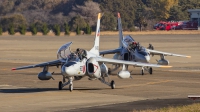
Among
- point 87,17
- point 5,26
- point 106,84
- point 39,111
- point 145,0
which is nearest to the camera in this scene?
point 39,111

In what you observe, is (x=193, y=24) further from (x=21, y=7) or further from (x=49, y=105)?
(x=49, y=105)

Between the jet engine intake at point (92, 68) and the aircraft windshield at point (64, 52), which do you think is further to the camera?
the aircraft windshield at point (64, 52)

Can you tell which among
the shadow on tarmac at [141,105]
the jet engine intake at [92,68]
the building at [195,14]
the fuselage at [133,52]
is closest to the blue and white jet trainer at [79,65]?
the jet engine intake at [92,68]

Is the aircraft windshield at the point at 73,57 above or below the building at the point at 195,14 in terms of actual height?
above

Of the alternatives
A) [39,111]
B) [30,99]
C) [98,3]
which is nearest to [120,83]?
[30,99]

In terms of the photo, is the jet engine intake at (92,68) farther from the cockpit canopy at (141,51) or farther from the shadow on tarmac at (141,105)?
the cockpit canopy at (141,51)

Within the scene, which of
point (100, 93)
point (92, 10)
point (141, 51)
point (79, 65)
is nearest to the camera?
point (79, 65)

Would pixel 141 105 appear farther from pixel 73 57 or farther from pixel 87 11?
pixel 87 11

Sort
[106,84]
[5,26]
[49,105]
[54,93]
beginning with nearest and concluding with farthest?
1. [49,105]
2. [54,93]
3. [106,84]
4. [5,26]

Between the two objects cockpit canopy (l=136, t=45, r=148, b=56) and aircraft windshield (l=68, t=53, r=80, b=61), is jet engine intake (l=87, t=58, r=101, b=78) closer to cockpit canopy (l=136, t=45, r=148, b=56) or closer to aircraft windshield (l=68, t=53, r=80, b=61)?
aircraft windshield (l=68, t=53, r=80, b=61)

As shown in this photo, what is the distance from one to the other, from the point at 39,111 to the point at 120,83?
1145 centimetres

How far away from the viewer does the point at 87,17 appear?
15162 centimetres

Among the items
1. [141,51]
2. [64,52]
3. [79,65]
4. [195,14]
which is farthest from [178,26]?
[79,65]

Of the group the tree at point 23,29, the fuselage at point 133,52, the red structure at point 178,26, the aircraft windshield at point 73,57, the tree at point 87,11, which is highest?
the aircraft windshield at point 73,57
